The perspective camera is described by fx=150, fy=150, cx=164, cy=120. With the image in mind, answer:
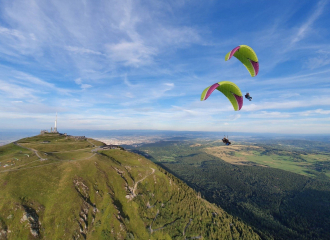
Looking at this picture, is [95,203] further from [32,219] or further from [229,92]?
[229,92]

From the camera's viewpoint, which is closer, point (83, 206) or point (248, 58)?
point (248, 58)

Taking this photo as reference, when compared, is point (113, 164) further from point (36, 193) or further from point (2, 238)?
point (2, 238)

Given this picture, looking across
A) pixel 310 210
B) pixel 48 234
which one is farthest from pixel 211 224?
pixel 310 210

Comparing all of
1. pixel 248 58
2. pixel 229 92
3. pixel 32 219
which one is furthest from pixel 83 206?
pixel 248 58

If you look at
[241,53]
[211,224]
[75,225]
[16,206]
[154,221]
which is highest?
[241,53]

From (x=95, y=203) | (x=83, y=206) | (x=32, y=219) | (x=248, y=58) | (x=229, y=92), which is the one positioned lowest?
(x=95, y=203)

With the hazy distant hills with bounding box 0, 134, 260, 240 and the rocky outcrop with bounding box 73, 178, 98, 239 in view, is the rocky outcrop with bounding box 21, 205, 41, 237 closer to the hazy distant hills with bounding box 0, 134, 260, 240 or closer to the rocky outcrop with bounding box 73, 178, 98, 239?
the hazy distant hills with bounding box 0, 134, 260, 240

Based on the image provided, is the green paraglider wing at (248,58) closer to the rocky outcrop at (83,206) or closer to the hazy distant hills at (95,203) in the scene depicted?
the rocky outcrop at (83,206)
